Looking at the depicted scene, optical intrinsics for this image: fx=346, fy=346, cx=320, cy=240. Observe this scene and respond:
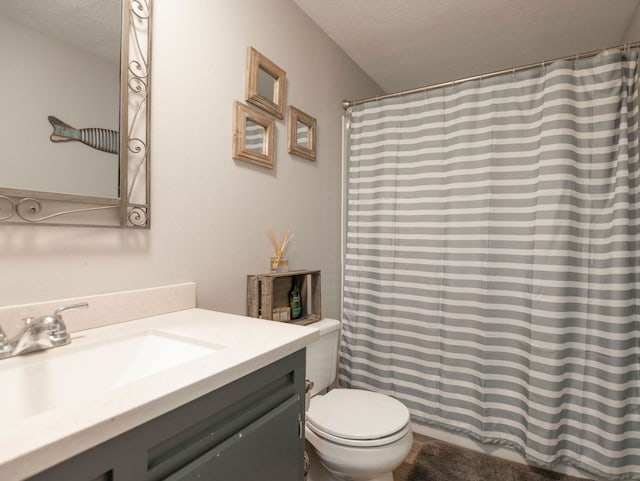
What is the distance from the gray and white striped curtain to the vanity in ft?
3.94

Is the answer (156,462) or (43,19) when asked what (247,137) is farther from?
(156,462)

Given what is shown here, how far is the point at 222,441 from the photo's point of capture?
69 cm

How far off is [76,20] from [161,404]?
3.35 feet

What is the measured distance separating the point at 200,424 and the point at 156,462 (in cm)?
9

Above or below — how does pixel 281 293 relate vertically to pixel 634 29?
below

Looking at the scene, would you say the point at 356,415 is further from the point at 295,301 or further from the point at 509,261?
the point at 509,261

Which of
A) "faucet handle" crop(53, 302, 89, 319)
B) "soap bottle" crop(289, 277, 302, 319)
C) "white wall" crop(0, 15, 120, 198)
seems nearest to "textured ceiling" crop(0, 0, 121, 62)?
"white wall" crop(0, 15, 120, 198)

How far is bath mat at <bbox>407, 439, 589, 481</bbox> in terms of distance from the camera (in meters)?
1.64

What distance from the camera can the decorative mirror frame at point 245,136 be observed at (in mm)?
1430

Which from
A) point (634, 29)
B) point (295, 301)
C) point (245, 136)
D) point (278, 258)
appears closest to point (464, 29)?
point (634, 29)

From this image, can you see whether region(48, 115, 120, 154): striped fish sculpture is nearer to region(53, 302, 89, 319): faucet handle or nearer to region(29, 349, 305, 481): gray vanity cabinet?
region(53, 302, 89, 319): faucet handle

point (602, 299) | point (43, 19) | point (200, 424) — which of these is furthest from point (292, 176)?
point (602, 299)

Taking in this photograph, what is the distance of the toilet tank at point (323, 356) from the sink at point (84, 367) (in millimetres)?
777

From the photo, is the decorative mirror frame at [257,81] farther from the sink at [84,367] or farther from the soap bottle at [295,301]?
the sink at [84,367]
